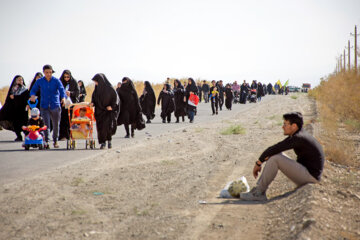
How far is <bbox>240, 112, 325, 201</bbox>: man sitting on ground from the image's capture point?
6.63 metres

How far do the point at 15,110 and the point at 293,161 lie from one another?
1090 centimetres

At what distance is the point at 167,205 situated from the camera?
6438mm

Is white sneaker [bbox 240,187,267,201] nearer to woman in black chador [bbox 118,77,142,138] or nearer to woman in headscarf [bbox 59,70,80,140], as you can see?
woman in headscarf [bbox 59,70,80,140]

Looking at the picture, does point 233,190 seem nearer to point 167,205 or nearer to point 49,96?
point 167,205

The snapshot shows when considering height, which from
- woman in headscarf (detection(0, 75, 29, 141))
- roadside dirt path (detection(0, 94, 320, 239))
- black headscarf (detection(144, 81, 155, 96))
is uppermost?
black headscarf (detection(144, 81, 155, 96))

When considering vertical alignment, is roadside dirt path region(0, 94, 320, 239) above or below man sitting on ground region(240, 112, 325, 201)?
below

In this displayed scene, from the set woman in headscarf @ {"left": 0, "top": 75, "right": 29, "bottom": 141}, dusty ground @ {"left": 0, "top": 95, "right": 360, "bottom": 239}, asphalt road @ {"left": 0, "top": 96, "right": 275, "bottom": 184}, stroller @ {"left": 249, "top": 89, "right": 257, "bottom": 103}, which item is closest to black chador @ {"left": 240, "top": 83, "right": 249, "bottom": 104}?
stroller @ {"left": 249, "top": 89, "right": 257, "bottom": 103}

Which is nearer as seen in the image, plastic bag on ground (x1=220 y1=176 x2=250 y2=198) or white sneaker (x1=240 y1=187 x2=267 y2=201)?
white sneaker (x1=240 y1=187 x2=267 y2=201)

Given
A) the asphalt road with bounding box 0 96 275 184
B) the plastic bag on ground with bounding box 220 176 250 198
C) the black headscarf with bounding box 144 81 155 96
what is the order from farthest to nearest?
the black headscarf with bounding box 144 81 155 96, the asphalt road with bounding box 0 96 275 184, the plastic bag on ground with bounding box 220 176 250 198

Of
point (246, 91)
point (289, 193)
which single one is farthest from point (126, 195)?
point (246, 91)

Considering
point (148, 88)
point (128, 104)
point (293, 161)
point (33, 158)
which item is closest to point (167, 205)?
point (293, 161)

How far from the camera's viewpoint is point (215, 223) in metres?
5.62

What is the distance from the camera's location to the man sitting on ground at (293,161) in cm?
663

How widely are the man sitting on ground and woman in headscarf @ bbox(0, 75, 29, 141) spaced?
10.3 m
